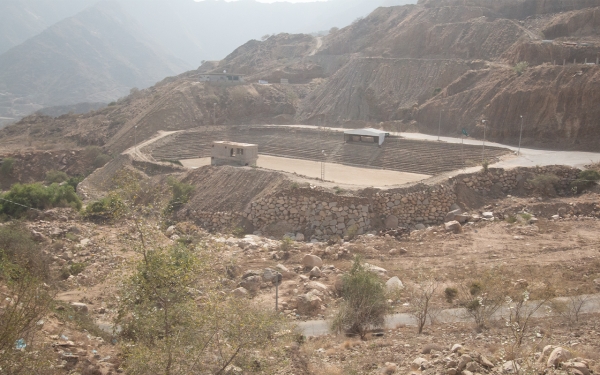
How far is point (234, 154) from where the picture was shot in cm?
3006

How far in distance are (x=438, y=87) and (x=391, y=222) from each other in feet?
74.3

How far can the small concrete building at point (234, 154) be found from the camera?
29844 mm

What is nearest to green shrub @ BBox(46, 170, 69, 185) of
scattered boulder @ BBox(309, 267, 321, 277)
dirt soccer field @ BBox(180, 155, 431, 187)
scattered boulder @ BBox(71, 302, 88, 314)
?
dirt soccer field @ BBox(180, 155, 431, 187)

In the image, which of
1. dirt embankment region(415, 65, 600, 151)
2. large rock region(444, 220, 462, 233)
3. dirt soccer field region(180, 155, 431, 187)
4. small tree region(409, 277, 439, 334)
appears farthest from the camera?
dirt embankment region(415, 65, 600, 151)

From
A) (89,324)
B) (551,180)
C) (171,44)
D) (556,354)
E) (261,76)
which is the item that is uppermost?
(171,44)

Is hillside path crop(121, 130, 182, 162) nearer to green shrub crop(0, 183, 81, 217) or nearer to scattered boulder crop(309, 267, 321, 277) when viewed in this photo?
green shrub crop(0, 183, 81, 217)

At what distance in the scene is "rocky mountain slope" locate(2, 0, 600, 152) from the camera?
31.4 metres

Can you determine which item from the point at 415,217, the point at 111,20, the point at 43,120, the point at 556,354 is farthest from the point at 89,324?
the point at 111,20

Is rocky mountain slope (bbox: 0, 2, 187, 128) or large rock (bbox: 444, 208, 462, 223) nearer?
large rock (bbox: 444, 208, 462, 223)

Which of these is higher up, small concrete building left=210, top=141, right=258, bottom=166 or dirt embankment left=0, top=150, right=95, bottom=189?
small concrete building left=210, top=141, right=258, bottom=166

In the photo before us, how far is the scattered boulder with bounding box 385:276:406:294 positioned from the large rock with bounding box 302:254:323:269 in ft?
9.27

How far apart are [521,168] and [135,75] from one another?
113684 mm

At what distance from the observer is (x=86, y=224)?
19.2 meters

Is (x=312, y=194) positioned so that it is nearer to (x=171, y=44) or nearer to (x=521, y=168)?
(x=521, y=168)
